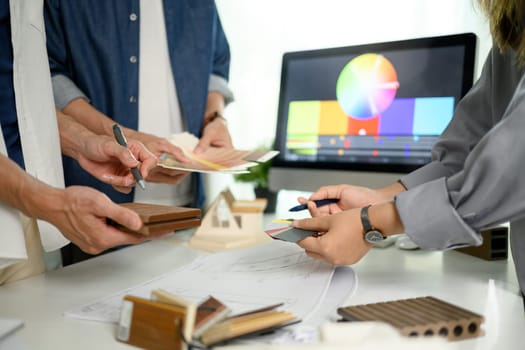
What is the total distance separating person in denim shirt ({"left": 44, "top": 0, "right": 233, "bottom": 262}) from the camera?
154 centimetres

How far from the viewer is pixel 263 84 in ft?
7.65

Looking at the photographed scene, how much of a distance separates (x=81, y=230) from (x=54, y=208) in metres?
0.06

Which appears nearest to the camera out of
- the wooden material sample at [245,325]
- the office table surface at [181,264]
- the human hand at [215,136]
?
the wooden material sample at [245,325]

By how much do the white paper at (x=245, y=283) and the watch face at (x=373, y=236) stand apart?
0.11m

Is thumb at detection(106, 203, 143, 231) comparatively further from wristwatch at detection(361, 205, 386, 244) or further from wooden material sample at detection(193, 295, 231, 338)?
wristwatch at detection(361, 205, 386, 244)

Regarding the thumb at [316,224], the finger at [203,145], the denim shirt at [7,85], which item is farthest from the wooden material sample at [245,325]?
the finger at [203,145]

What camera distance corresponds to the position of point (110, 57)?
1.54 metres

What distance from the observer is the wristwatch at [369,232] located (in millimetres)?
871

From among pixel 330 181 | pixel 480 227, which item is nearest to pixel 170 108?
pixel 330 181

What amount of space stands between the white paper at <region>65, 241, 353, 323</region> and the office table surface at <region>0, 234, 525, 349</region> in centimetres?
5

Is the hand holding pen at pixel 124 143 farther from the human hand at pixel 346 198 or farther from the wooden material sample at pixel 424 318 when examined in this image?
the wooden material sample at pixel 424 318

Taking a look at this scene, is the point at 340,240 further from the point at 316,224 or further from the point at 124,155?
the point at 124,155

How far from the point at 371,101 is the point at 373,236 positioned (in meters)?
0.79

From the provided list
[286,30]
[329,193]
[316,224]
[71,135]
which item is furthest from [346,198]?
[286,30]
